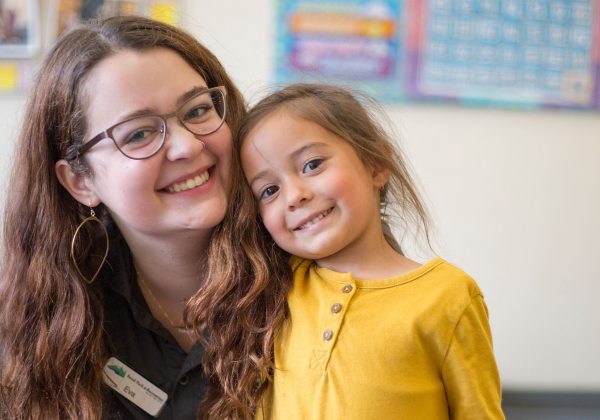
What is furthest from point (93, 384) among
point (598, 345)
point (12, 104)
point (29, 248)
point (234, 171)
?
point (598, 345)

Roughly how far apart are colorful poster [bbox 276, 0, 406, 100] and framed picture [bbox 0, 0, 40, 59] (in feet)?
2.83

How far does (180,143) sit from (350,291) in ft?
1.41

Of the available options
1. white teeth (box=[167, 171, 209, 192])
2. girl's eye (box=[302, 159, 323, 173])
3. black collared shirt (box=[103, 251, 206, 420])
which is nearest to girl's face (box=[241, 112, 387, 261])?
girl's eye (box=[302, 159, 323, 173])

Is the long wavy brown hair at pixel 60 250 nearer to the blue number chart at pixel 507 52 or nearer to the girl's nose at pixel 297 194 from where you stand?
the girl's nose at pixel 297 194

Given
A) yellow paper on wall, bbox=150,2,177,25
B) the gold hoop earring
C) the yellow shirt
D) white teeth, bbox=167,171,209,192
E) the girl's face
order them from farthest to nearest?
yellow paper on wall, bbox=150,2,177,25
the gold hoop earring
white teeth, bbox=167,171,209,192
the girl's face
the yellow shirt

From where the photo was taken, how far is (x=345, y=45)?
229cm

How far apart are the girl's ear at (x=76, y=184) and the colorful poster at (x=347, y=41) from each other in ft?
3.46

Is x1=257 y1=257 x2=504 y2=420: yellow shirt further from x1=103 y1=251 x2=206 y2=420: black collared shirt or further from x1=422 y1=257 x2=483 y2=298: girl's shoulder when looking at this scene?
x1=103 y1=251 x2=206 y2=420: black collared shirt

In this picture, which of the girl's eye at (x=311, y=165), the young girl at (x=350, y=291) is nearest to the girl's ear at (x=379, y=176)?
the young girl at (x=350, y=291)

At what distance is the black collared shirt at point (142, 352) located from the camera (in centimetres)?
138

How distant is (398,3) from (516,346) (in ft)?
4.23

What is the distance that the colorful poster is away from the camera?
2271 millimetres

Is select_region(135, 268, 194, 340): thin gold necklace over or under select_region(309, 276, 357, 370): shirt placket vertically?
under

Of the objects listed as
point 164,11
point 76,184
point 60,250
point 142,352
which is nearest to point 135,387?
point 142,352
